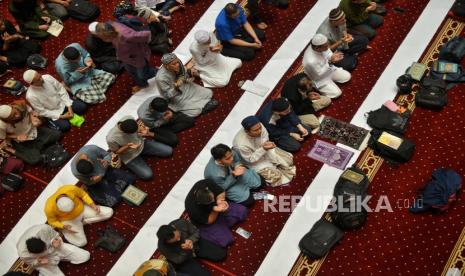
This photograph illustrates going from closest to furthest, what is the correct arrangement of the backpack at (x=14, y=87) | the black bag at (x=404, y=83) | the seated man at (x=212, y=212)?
the seated man at (x=212, y=212) → the black bag at (x=404, y=83) → the backpack at (x=14, y=87)

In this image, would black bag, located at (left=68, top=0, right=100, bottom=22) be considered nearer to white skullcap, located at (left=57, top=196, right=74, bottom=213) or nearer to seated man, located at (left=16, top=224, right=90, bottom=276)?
white skullcap, located at (left=57, top=196, right=74, bottom=213)

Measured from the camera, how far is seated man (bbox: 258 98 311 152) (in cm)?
691

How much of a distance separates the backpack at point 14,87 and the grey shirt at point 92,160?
185cm

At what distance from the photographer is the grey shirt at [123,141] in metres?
6.64

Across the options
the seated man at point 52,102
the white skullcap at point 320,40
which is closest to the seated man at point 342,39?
the white skullcap at point 320,40

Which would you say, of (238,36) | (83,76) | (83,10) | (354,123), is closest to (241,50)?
(238,36)

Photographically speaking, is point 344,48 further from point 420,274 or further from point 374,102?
point 420,274

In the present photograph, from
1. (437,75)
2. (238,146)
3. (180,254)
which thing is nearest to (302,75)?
(238,146)

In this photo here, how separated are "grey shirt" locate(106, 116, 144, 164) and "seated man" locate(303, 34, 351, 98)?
7.94 ft

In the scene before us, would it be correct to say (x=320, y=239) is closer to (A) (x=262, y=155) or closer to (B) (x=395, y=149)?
(A) (x=262, y=155)

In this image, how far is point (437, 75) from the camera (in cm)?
752

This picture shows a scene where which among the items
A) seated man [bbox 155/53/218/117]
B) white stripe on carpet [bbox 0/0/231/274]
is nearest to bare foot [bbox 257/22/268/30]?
white stripe on carpet [bbox 0/0/231/274]

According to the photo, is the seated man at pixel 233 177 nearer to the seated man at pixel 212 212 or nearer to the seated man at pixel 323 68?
the seated man at pixel 212 212

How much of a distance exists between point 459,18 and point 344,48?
1.89m
